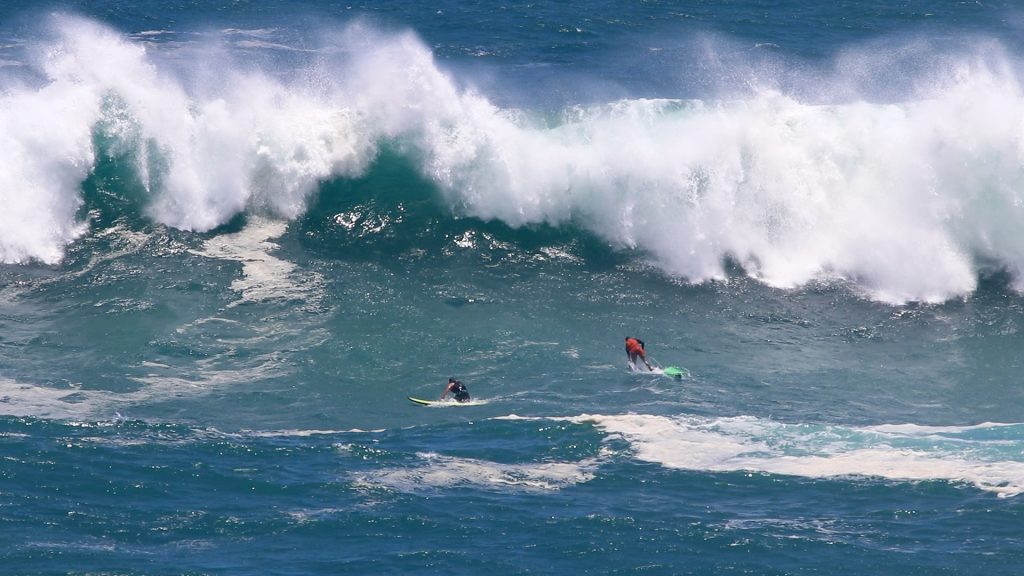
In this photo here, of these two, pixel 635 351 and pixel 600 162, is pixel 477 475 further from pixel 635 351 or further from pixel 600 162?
pixel 600 162

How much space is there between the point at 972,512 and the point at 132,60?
2387cm

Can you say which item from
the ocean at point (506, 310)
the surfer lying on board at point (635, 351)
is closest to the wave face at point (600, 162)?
the ocean at point (506, 310)

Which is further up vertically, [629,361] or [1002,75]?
[1002,75]

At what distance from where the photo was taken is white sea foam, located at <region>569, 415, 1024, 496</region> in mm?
19812

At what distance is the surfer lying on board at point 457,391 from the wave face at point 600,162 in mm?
8615

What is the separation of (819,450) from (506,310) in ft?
29.6

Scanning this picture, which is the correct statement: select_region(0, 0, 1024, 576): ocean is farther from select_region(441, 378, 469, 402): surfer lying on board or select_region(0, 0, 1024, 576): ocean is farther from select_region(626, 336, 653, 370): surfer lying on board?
select_region(626, 336, 653, 370): surfer lying on board

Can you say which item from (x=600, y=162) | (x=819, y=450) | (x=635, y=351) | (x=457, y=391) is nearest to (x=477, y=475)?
(x=457, y=391)

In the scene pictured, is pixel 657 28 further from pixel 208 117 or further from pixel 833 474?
pixel 833 474

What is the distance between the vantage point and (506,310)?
28203 millimetres

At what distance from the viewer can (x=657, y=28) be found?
158ft

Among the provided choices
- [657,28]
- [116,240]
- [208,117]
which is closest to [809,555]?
[116,240]

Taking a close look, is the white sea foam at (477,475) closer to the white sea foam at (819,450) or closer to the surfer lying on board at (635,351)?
the white sea foam at (819,450)

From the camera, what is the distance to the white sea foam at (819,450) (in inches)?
780
